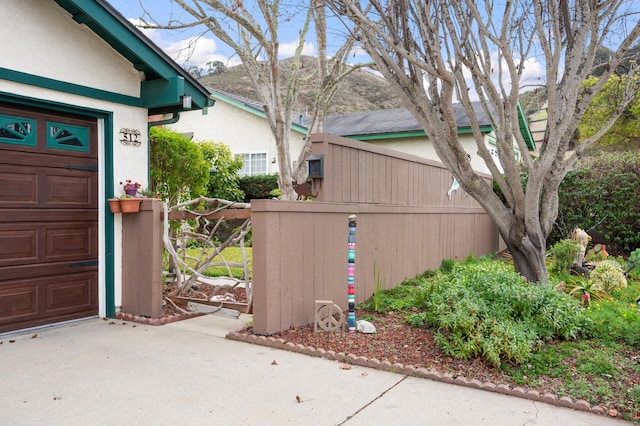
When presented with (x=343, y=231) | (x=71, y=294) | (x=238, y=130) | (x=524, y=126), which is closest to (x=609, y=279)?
(x=343, y=231)

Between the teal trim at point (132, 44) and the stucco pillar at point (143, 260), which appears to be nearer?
the teal trim at point (132, 44)

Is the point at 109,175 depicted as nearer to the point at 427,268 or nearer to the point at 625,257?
the point at 427,268

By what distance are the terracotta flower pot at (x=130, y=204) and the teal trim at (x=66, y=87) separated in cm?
118

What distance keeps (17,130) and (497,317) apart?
16.3ft

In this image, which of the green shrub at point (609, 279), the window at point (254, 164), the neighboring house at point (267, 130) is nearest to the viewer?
the green shrub at point (609, 279)

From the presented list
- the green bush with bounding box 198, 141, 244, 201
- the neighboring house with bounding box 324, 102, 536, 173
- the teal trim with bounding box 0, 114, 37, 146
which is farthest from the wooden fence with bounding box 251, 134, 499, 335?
the green bush with bounding box 198, 141, 244, 201

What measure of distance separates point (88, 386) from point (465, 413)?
2.64m

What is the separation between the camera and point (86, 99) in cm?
563

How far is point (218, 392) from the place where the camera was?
11.8ft

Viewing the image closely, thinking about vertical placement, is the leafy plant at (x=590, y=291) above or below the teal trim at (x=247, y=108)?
below

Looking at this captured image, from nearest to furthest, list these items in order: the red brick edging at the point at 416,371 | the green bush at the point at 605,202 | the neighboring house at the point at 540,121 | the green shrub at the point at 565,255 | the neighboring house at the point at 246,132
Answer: the red brick edging at the point at 416,371 → the green shrub at the point at 565,255 → the neighboring house at the point at 540,121 → the green bush at the point at 605,202 → the neighboring house at the point at 246,132

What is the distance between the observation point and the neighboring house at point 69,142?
5.05 metres

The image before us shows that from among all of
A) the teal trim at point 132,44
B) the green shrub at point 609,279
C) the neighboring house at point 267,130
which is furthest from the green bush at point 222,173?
the green shrub at point 609,279

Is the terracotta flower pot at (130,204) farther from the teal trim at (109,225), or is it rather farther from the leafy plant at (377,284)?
the leafy plant at (377,284)
